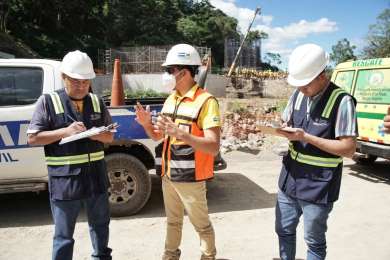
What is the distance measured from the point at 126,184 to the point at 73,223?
215 centimetres

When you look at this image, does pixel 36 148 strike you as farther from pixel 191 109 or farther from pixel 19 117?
pixel 191 109

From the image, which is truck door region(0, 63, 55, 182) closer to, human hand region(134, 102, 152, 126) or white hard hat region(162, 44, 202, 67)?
human hand region(134, 102, 152, 126)

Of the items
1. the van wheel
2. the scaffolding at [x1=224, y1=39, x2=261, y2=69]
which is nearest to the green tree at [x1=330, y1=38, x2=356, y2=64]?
the scaffolding at [x1=224, y1=39, x2=261, y2=69]

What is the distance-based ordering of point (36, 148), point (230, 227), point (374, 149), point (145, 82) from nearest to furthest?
1. point (36, 148)
2. point (230, 227)
3. point (374, 149)
4. point (145, 82)

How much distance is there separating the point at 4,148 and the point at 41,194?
167 centimetres

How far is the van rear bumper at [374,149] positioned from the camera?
7133 mm

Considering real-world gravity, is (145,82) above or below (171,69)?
below

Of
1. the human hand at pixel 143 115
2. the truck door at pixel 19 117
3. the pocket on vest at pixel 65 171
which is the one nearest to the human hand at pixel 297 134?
the human hand at pixel 143 115

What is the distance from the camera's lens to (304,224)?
300cm

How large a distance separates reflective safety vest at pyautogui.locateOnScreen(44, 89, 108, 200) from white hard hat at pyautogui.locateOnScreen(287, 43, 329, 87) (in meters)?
1.53

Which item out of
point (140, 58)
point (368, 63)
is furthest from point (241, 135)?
point (140, 58)

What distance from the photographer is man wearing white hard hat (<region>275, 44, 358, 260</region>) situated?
280 centimetres

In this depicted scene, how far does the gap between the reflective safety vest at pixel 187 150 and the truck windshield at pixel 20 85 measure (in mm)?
2308

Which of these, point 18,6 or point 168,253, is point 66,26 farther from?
point 168,253
